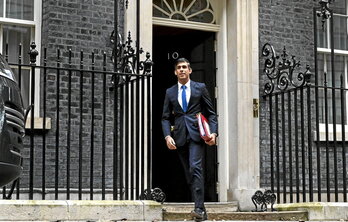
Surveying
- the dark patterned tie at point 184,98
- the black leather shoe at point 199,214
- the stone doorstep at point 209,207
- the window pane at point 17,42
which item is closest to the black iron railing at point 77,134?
the window pane at point 17,42

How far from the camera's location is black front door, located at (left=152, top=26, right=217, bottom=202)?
468 inches

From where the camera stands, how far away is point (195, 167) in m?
8.40

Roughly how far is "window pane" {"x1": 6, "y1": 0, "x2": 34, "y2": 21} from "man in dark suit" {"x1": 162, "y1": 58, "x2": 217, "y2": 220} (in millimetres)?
2856

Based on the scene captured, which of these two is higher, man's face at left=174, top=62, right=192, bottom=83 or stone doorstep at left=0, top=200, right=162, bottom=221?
man's face at left=174, top=62, right=192, bottom=83

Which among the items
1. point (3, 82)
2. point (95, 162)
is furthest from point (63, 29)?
point (3, 82)

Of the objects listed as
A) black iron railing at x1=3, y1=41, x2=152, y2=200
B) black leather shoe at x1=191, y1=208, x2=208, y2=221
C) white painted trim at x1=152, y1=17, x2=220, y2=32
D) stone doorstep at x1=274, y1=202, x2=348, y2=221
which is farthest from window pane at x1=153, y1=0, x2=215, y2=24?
black leather shoe at x1=191, y1=208, x2=208, y2=221

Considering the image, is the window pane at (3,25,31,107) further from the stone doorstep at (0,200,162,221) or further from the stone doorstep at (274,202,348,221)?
the stone doorstep at (274,202,348,221)

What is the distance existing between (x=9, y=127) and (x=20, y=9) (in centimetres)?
577

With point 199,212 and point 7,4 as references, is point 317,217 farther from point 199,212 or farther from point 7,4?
point 7,4

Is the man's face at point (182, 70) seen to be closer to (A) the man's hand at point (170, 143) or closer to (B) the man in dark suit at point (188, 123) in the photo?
(B) the man in dark suit at point (188, 123)

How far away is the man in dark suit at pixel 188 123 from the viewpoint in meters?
8.46

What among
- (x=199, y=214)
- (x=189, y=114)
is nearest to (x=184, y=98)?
(x=189, y=114)

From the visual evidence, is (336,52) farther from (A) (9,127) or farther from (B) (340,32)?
(A) (9,127)

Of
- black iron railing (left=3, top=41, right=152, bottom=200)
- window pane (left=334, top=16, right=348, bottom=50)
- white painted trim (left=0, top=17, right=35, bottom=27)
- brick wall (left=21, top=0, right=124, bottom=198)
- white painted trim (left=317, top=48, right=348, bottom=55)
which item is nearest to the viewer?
black iron railing (left=3, top=41, right=152, bottom=200)
